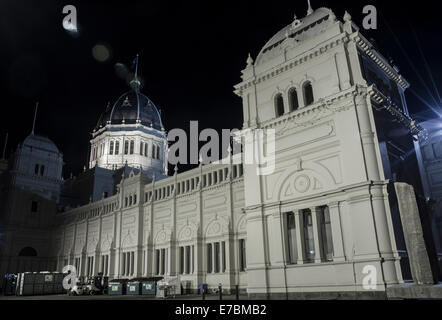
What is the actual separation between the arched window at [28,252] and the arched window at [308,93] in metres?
53.8

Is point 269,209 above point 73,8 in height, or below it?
below

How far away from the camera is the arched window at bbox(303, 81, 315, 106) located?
25.4 meters

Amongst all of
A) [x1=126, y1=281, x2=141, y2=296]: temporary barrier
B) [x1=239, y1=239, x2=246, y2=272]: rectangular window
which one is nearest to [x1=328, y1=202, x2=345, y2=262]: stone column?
[x1=239, y1=239, x2=246, y2=272]: rectangular window

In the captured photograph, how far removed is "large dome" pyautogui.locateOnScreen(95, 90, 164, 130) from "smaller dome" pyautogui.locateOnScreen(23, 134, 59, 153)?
1401 centimetres

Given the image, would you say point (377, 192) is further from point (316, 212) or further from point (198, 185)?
point (198, 185)

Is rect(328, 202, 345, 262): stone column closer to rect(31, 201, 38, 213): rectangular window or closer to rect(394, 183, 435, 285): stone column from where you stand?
rect(394, 183, 435, 285): stone column

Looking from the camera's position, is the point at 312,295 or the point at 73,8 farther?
the point at 73,8

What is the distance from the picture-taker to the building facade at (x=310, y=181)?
66.7ft

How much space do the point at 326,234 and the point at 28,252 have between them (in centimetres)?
5434

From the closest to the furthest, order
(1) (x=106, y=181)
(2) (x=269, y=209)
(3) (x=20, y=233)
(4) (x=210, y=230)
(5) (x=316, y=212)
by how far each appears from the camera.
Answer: (5) (x=316, y=212), (2) (x=269, y=209), (4) (x=210, y=230), (3) (x=20, y=233), (1) (x=106, y=181)

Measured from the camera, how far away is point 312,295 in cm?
2120

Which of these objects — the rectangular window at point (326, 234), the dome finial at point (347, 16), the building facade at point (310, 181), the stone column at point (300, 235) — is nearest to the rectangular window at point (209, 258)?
the building facade at point (310, 181)
